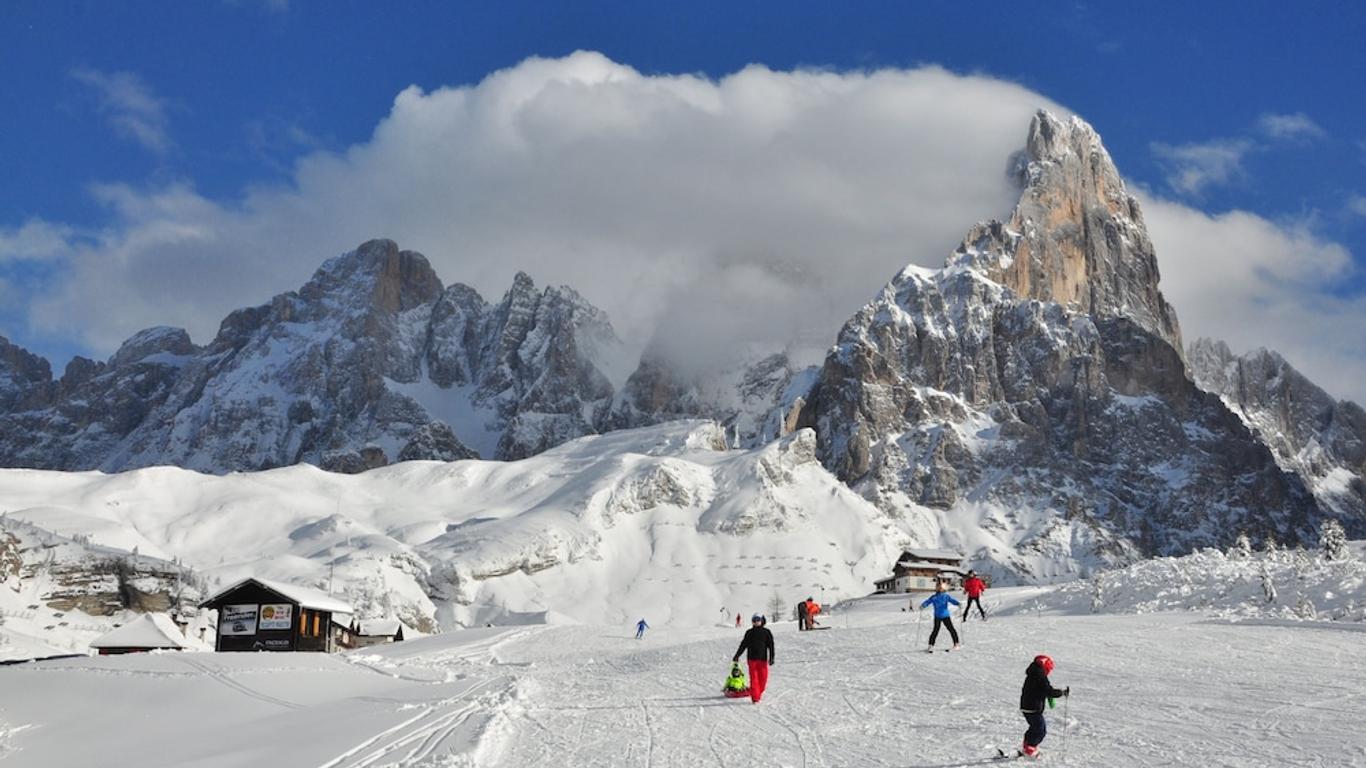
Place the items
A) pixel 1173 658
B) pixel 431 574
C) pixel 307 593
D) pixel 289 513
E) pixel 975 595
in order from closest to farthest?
pixel 1173 658
pixel 975 595
pixel 307 593
pixel 431 574
pixel 289 513

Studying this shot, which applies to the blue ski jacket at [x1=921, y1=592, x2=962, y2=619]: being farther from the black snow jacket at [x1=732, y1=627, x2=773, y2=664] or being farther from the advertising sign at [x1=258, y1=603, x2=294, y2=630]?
the advertising sign at [x1=258, y1=603, x2=294, y2=630]

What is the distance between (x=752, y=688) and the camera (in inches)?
847

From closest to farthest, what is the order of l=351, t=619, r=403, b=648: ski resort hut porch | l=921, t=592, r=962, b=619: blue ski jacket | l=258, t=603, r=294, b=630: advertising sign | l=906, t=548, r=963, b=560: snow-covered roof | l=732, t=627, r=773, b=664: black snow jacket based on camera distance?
l=732, t=627, r=773, b=664: black snow jacket < l=921, t=592, r=962, b=619: blue ski jacket < l=258, t=603, r=294, b=630: advertising sign < l=351, t=619, r=403, b=648: ski resort hut porch < l=906, t=548, r=963, b=560: snow-covered roof

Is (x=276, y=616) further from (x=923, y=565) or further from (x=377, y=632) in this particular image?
(x=923, y=565)

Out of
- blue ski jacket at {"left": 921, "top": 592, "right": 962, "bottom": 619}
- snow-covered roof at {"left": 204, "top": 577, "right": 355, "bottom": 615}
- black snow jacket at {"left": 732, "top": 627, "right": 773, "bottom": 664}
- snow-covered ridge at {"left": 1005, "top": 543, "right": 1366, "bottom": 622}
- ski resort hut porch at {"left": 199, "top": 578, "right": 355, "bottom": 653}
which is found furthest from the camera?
snow-covered roof at {"left": 204, "top": 577, "right": 355, "bottom": 615}

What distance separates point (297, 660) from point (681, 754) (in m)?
25.1

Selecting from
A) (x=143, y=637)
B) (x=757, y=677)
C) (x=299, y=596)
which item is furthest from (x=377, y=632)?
(x=757, y=677)

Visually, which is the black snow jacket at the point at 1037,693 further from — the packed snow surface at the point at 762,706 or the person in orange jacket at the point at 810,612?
the person in orange jacket at the point at 810,612

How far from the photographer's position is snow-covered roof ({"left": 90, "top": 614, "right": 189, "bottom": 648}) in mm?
54869

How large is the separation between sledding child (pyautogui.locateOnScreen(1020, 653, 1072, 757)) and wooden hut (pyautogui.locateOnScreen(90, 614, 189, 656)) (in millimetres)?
48020

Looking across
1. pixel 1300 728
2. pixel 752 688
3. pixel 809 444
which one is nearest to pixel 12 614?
pixel 752 688

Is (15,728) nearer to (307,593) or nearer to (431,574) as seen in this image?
(307,593)

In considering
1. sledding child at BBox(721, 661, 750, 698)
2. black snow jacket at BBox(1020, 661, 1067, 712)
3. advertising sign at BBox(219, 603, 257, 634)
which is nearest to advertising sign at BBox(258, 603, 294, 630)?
advertising sign at BBox(219, 603, 257, 634)

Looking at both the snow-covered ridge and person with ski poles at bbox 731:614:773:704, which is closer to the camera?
person with ski poles at bbox 731:614:773:704
